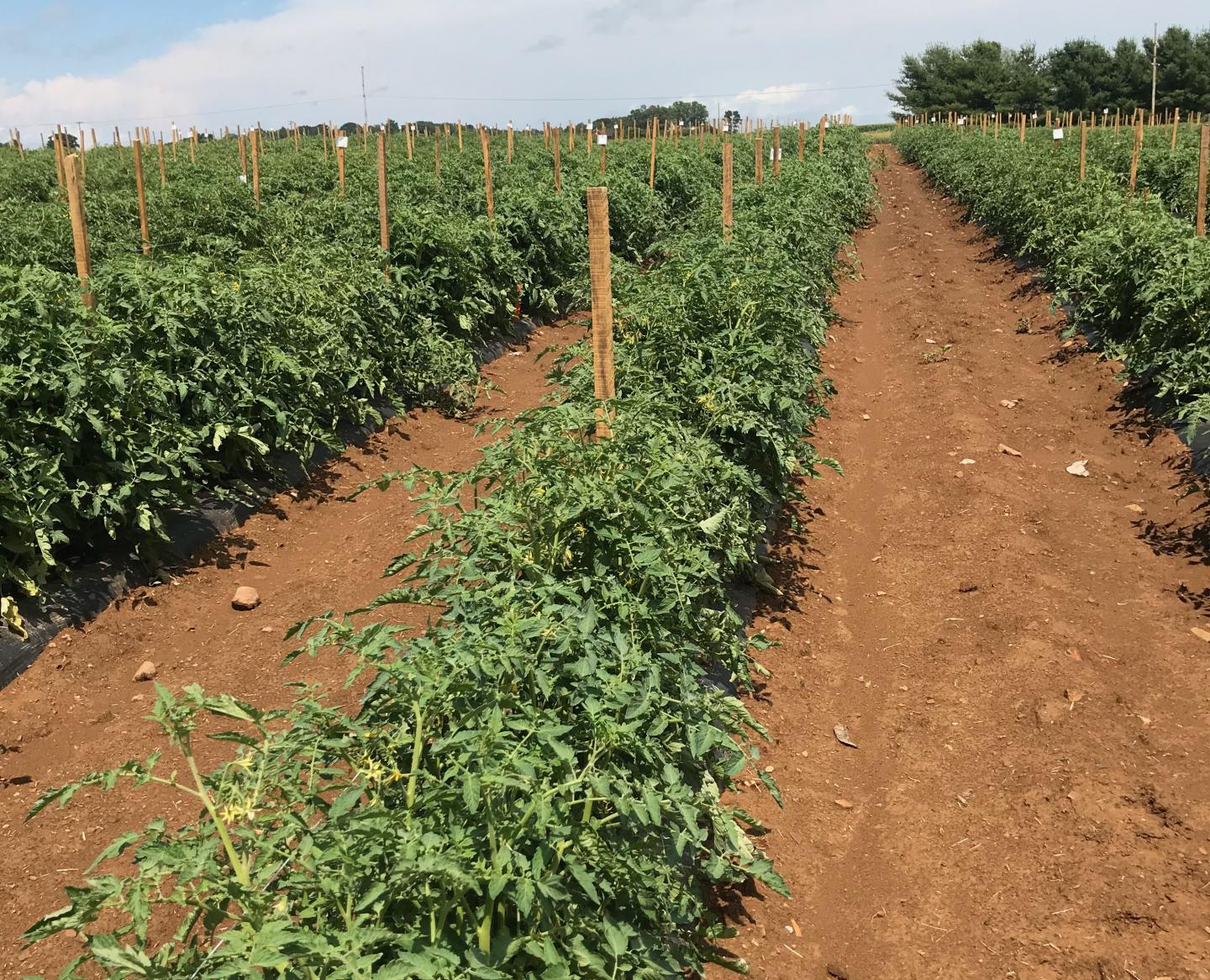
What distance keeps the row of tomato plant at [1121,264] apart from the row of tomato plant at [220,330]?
492 cm

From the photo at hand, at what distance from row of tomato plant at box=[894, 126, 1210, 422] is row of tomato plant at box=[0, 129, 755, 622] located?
16.2 feet

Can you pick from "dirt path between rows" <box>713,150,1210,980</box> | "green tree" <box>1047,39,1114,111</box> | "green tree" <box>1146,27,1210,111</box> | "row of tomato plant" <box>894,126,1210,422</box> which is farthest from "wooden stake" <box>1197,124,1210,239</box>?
"green tree" <box>1047,39,1114,111</box>

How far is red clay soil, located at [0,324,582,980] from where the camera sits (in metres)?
3.72

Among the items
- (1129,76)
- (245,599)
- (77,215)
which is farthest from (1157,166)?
(1129,76)

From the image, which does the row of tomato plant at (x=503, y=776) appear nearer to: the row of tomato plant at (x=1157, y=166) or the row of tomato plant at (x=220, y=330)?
the row of tomato plant at (x=220, y=330)

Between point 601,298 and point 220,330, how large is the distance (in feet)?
10.3

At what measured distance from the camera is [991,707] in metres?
4.57

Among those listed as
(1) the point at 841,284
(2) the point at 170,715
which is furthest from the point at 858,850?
(1) the point at 841,284

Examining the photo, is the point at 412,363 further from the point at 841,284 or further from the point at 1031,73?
the point at 1031,73

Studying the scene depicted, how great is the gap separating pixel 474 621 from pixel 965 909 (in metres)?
2.11

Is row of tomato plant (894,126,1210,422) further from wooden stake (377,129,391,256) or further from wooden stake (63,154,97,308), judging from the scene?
wooden stake (63,154,97,308)

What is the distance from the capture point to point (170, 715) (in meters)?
2.18

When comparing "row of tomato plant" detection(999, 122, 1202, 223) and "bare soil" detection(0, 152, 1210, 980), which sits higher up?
"row of tomato plant" detection(999, 122, 1202, 223)

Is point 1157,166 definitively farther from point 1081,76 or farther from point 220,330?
point 1081,76
